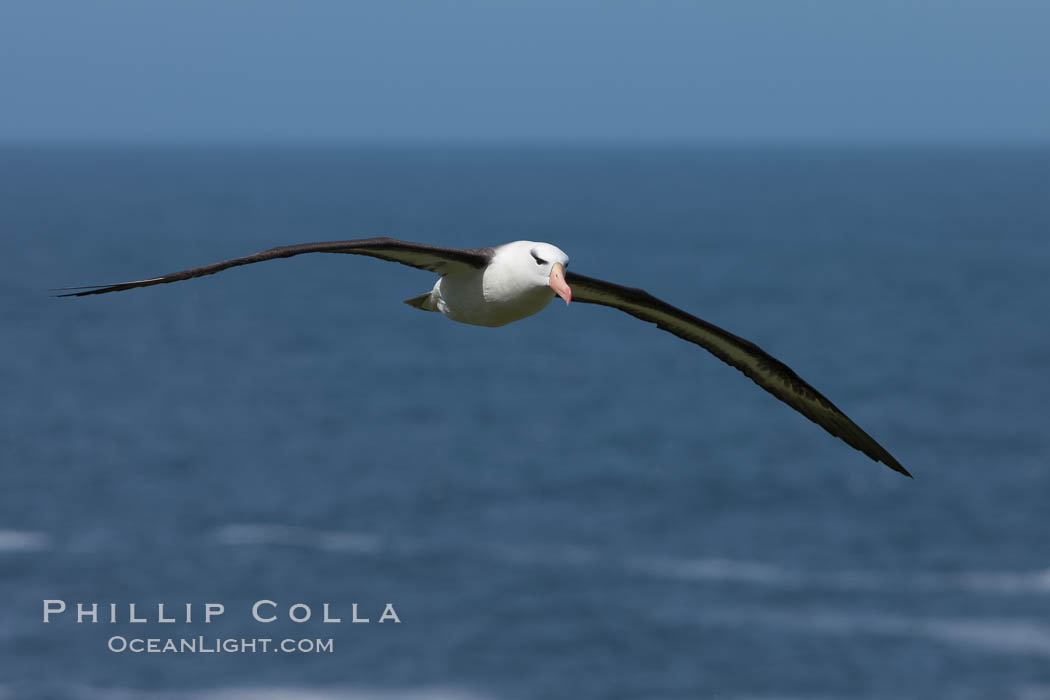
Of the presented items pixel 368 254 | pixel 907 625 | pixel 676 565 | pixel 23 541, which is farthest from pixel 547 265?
pixel 23 541

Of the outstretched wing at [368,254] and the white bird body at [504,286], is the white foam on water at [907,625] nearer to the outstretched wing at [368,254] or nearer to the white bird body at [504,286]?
the white bird body at [504,286]

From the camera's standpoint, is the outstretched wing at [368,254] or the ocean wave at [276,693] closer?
the outstretched wing at [368,254]

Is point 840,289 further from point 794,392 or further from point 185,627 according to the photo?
point 794,392

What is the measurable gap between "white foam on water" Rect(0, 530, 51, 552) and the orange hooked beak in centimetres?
8010

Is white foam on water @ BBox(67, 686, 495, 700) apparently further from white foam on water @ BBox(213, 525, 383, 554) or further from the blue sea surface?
white foam on water @ BBox(213, 525, 383, 554)

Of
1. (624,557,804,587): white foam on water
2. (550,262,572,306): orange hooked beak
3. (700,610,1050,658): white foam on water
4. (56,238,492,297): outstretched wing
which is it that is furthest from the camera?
(624,557,804,587): white foam on water

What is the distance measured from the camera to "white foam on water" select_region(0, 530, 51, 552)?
85.4m

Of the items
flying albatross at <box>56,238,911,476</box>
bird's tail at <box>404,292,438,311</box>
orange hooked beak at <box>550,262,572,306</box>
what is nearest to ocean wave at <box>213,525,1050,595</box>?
flying albatross at <box>56,238,911,476</box>

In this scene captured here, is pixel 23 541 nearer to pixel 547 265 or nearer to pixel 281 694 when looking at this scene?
pixel 281 694

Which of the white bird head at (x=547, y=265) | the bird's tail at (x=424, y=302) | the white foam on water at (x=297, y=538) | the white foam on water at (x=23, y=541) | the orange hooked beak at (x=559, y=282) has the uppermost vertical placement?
the white foam on water at (x=23, y=541)

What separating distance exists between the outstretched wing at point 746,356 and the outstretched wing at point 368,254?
63.3 inches

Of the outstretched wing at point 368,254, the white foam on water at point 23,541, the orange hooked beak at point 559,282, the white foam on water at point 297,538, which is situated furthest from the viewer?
the white foam on water at point 23,541

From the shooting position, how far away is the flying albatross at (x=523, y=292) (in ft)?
37.6

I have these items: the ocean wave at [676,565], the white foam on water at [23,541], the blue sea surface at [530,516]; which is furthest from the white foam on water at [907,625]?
the white foam on water at [23,541]
